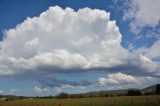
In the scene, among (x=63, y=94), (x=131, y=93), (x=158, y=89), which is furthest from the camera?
(x=63, y=94)

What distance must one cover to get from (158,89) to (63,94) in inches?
2538

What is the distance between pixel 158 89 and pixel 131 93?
573 inches

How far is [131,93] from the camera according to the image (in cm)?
13712

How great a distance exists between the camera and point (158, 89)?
412ft

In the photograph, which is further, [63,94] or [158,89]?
[63,94]

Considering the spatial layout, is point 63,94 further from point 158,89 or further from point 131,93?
point 158,89

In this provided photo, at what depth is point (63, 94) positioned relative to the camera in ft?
579

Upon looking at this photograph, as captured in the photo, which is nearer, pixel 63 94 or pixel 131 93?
pixel 131 93

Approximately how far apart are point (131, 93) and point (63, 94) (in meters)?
50.0

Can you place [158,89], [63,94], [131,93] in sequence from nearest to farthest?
[158,89], [131,93], [63,94]

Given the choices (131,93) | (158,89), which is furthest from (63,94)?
(158,89)

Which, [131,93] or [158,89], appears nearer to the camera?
[158,89]
